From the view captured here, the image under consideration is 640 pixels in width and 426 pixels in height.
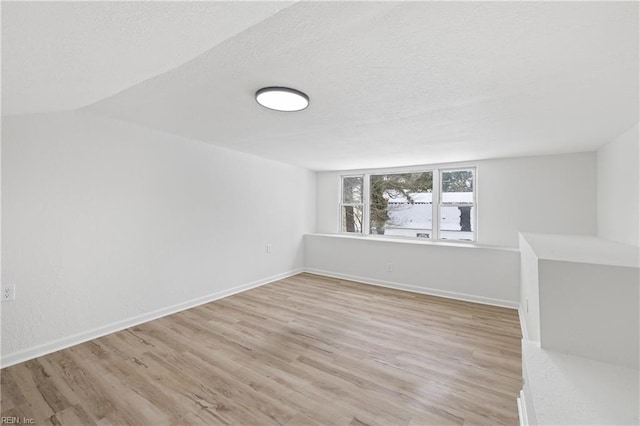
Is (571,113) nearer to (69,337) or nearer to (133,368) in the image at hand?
(133,368)

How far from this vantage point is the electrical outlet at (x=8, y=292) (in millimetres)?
→ 2074

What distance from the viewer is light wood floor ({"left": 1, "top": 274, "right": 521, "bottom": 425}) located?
165cm

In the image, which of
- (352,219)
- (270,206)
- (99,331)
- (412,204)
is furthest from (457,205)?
(99,331)

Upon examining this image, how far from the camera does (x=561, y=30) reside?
1.15 meters

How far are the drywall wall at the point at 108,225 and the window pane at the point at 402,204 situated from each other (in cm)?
251

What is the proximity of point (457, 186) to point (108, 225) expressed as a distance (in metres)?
4.89

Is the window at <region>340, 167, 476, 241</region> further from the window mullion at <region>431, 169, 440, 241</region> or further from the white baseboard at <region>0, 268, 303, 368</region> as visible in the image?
the white baseboard at <region>0, 268, 303, 368</region>

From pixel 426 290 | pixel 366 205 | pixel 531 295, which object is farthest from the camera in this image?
pixel 366 205

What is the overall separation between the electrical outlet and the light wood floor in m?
0.55

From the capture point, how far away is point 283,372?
2.08 meters

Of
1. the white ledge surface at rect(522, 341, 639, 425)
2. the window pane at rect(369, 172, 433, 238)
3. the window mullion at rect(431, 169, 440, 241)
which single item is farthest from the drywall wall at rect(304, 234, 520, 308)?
the white ledge surface at rect(522, 341, 639, 425)

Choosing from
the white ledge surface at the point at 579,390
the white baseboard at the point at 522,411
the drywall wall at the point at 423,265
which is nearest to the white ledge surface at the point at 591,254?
the white ledge surface at the point at 579,390

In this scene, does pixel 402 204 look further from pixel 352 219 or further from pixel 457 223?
pixel 352 219

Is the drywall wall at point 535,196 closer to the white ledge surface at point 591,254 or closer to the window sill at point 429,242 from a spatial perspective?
the window sill at point 429,242
